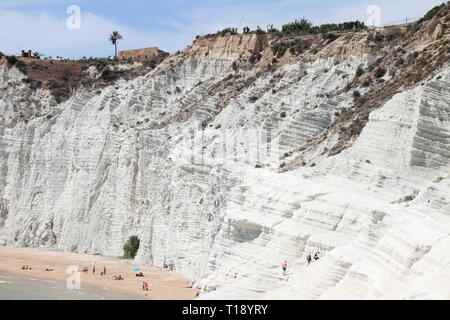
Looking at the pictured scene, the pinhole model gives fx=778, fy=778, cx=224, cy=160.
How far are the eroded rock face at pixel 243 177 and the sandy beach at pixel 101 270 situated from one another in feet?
3.78

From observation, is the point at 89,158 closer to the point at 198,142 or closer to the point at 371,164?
the point at 198,142

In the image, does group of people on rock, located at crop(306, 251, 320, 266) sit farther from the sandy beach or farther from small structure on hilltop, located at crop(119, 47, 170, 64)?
small structure on hilltop, located at crop(119, 47, 170, 64)

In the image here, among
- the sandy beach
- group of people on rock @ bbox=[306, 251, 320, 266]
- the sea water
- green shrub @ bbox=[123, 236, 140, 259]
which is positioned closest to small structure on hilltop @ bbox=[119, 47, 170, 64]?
the sandy beach

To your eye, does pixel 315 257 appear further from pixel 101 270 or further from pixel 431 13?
pixel 431 13

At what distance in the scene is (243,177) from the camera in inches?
Result: 1529

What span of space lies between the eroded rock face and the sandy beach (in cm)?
115

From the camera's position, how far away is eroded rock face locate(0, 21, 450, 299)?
82.5ft

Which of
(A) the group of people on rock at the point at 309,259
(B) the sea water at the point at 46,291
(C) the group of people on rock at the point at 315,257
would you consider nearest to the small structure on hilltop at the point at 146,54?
(B) the sea water at the point at 46,291

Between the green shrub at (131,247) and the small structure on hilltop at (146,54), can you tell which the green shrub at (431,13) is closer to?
the green shrub at (131,247)

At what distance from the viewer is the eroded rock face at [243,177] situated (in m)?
25.1

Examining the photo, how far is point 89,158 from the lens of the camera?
57469mm

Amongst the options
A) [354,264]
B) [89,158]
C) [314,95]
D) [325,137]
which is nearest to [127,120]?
[89,158]

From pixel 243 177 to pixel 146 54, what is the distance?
45.2 metres

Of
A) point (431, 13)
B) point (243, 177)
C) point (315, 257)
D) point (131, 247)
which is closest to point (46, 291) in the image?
point (131, 247)
